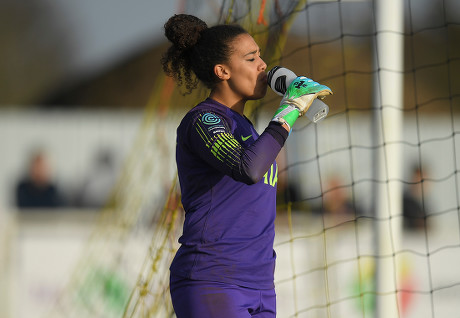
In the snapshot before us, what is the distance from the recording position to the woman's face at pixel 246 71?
3633mm

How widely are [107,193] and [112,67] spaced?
1537 cm

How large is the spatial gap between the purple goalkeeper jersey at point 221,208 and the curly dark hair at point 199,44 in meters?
0.21

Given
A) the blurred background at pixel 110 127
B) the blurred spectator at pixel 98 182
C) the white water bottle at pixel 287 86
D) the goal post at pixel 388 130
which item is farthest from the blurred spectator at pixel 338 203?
the white water bottle at pixel 287 86

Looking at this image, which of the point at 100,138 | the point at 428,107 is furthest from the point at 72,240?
the point at 428,107

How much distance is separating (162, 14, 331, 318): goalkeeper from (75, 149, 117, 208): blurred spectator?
1029cm

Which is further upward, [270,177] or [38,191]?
[38,191]

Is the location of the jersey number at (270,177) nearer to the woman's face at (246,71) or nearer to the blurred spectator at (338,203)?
the woman's face at (246,71)

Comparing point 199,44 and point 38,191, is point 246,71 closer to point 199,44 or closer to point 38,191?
point 199,44

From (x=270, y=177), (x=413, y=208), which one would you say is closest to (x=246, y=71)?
(x=270, y=177)

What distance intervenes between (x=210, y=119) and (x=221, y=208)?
33cm


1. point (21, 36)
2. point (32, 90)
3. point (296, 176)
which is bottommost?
point (296, 176)

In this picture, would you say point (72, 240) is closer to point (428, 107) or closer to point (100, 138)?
point (100, 138)

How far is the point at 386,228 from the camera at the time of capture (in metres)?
5.70

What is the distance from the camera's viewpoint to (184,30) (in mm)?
3717
